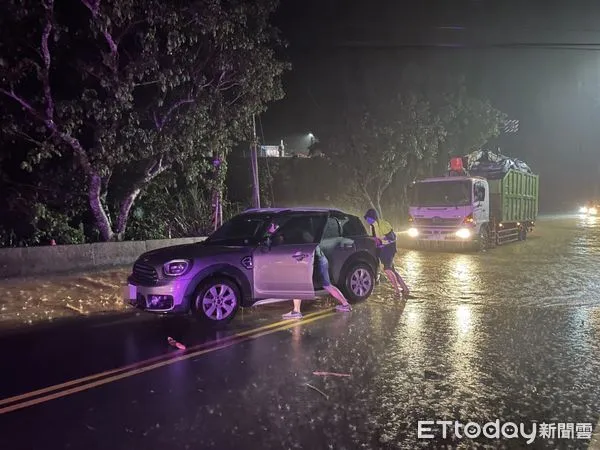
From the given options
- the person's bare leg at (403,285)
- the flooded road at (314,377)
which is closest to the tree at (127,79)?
the flooded road at (314,377)

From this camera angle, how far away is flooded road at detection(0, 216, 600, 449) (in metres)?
4.11

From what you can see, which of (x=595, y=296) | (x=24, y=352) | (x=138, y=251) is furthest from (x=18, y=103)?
(x=595, y=296)

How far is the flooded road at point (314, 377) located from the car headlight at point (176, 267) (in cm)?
80

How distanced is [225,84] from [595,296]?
911cm

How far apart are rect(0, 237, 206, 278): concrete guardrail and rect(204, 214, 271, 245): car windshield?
4.68m

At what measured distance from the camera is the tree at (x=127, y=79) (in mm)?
10523

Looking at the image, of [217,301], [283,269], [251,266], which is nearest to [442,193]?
[283,269]

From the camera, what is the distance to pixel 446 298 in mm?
9695

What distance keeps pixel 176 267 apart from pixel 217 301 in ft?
2.50

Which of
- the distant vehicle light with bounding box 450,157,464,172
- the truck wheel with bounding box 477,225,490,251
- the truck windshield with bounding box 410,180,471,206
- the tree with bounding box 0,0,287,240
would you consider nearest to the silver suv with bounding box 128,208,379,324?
the tree with bounding box 0,0,287,240

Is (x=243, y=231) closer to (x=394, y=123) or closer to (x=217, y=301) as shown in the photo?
(x=217, y=301)

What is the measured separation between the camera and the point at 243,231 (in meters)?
8.67

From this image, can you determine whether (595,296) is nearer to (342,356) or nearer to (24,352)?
(342,356)

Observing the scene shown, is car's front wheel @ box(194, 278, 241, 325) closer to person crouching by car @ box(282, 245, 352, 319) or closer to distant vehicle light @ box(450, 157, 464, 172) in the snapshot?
person crouching by car @ box(282, 245, 352, 319)
